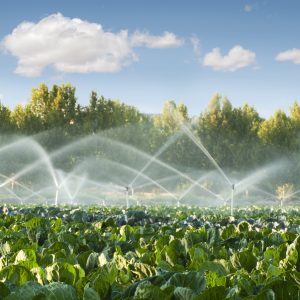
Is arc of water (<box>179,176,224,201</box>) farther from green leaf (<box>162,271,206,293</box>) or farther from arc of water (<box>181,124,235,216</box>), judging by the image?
green leaf (<box>162,271,206,293</box>)

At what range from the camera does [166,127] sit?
4700 cm

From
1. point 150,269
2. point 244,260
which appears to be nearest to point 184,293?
point 150,269

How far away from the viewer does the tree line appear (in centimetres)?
4303

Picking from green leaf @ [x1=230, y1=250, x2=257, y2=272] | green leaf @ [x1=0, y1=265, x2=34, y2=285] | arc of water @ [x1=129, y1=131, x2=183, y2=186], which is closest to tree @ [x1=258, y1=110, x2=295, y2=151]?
arc of water @ [x1=129, y1=131, x2=183, y2=186]

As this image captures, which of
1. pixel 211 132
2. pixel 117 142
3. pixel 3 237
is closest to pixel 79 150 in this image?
pixel 117 142

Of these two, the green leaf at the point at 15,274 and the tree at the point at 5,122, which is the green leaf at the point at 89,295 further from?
the tree at the point at 5,122

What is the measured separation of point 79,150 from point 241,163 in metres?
13.1

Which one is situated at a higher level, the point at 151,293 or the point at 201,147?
the point at 151,293

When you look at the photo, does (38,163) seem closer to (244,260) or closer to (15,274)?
(244,260)

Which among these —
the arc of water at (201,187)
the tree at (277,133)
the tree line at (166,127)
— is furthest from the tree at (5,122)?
the tree at (277,133)

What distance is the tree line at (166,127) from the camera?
141 ft

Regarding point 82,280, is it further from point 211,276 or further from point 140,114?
point 140,114

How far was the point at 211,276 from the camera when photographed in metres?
2.03

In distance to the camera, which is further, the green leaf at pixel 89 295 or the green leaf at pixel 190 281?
the green leaf at pixel 190 281
